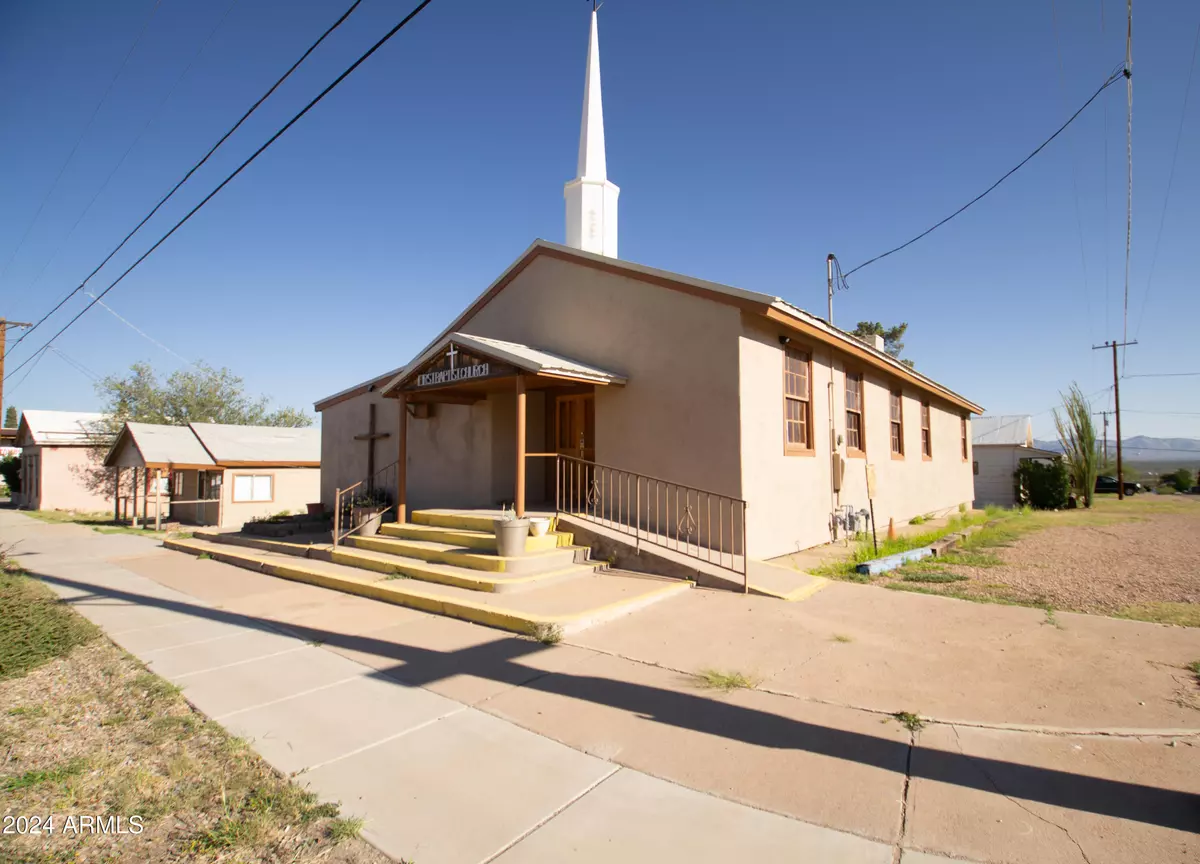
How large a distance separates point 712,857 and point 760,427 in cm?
765

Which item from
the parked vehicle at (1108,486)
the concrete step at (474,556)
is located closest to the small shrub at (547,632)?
the concrete step at (474,556)

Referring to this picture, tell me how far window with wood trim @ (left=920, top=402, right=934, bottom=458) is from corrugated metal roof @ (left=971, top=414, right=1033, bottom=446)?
1925 cm

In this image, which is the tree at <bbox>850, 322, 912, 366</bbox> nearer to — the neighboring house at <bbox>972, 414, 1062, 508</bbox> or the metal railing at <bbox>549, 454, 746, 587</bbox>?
the neighboring house at <bbox>972, 414, 1062, 508</bbox>

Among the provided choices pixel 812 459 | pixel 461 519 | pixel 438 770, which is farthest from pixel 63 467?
pixel 438 770

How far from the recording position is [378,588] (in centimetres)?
878

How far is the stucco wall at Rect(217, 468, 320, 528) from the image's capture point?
2394 cm

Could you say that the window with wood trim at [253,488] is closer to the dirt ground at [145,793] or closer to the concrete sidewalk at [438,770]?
the concrete sidewalk at [438,770]

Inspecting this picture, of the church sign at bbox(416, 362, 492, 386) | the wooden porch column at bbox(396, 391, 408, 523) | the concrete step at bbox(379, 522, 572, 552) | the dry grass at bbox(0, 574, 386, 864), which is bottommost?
the dry grass at bbox(0, 574, 386, 864)

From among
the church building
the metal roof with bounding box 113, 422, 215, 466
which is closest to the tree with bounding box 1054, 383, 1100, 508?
the church building

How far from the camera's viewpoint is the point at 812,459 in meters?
11.7

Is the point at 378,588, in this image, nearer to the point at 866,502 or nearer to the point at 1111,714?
the point at 1111,714

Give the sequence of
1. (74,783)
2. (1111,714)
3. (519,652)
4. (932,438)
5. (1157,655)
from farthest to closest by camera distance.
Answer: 1. (932,438)
2. (519,652)
3. (1157,655)
4. (1111,714)
5. (74,783)

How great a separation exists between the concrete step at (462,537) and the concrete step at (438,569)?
1.45 feet

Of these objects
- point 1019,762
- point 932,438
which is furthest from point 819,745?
point 932,438
